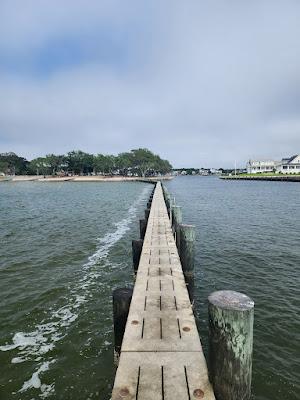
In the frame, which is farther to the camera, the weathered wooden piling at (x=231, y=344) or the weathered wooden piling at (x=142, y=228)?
the weathered wooden piling at (x=142, y=228)

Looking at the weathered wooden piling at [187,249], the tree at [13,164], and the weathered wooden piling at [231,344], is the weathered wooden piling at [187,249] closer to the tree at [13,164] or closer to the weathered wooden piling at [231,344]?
the weathered wooden piling at [231,344]

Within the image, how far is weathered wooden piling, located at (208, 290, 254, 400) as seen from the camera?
3561 mm

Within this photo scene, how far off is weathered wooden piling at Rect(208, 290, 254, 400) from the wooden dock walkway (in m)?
0.23

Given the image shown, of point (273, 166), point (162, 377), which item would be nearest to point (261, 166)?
point (273, 166)

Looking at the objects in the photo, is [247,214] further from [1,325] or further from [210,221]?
[1,325]

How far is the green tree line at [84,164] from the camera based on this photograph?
13412cm

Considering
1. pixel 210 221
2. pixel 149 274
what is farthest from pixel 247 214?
pixel 149 274

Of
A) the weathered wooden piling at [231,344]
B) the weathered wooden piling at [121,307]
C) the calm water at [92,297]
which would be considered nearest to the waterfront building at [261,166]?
the calm water at [92,297]

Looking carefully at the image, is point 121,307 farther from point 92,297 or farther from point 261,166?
point 261,166

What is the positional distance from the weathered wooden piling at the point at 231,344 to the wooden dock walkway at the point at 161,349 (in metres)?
0.23

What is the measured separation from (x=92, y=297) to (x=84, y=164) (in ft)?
455

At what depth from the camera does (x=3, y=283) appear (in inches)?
408

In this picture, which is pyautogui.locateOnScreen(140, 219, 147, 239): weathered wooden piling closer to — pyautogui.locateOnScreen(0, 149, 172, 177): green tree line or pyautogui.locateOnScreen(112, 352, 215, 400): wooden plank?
pyautogui.locateOnScreen(112, 352, 215, 400): wooden plank

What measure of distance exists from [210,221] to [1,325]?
56.6 feet
